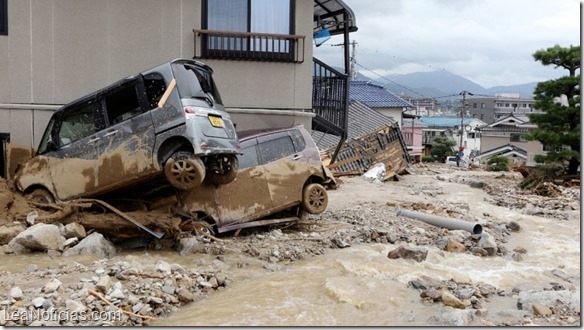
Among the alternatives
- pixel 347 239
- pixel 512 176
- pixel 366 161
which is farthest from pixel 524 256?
pixel 512 176

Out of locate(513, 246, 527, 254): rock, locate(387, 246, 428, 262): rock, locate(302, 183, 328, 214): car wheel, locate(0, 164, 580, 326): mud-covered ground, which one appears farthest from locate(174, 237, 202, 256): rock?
locate(513, 246, 527, 254): rock

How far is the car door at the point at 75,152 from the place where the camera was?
9.09 m

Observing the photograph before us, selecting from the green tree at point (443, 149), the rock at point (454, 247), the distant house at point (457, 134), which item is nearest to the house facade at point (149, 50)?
the rock at point (454, 247)

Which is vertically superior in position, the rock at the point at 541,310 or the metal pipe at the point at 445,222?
the metal pipe at the point at 445,222

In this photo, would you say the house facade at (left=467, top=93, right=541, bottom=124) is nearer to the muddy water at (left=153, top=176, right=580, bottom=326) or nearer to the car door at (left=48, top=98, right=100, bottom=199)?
the muddy water at (left=153, top=176, right=580, bottom=326)

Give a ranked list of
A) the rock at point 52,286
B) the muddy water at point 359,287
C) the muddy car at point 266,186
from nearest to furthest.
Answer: the rock at point 52,286 → the muddy water at point 359,287 → the muddy car at point 266,186

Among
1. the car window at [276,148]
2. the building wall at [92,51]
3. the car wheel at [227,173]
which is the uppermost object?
the building wall at [92,51]

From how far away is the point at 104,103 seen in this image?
356 inches

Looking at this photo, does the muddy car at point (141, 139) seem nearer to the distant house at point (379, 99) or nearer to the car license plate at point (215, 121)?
the car license plate at point (215, 121)

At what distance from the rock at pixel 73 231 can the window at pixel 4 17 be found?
190 inches

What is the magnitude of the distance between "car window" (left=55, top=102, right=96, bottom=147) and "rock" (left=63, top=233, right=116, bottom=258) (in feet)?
5.81

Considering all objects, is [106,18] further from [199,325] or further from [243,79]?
[199,325]

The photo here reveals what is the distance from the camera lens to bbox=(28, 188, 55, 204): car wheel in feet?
30.8

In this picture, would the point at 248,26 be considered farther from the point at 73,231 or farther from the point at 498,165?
the point at 498,165
